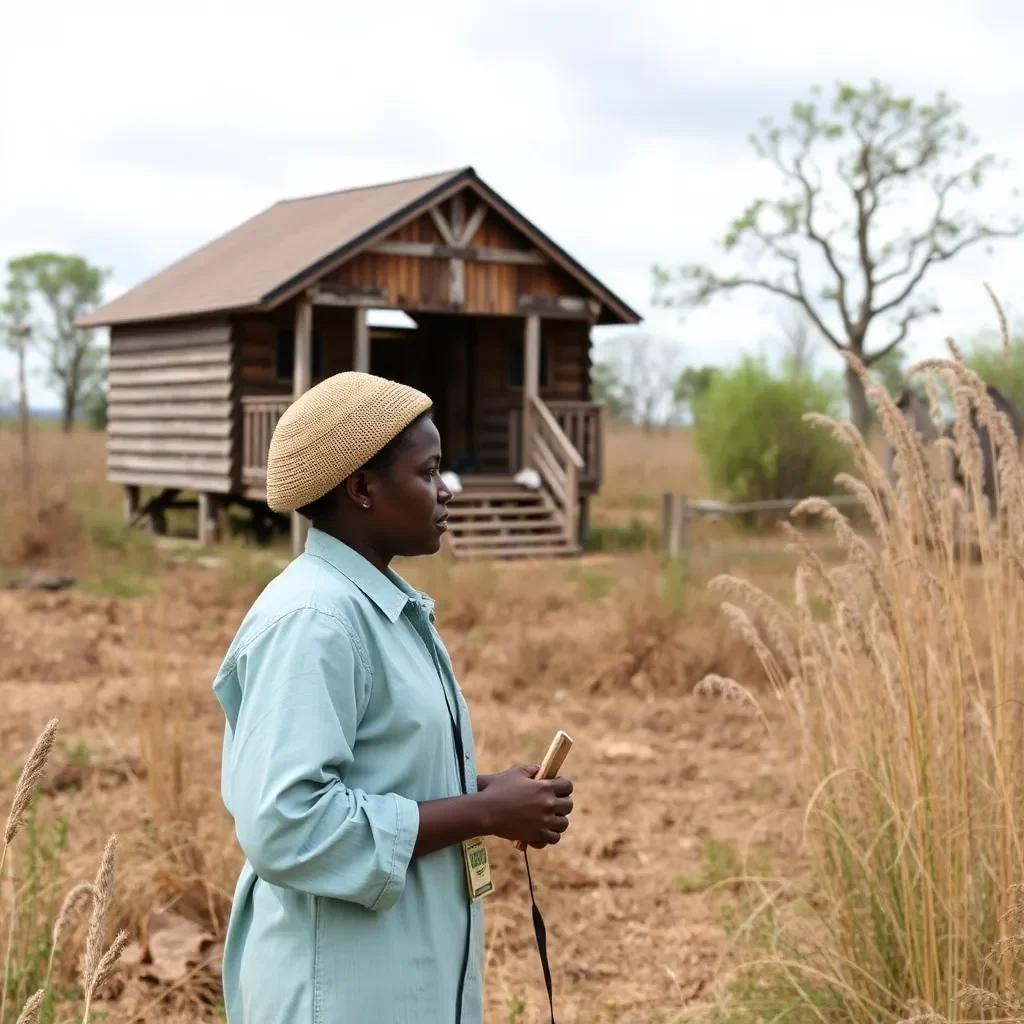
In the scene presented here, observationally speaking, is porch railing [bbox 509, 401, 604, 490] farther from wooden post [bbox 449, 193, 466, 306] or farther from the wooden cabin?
wooden post [bbox 449, 193, 466, 306]

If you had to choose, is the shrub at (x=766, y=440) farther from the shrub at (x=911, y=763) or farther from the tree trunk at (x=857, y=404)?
the shrub at (x=911, y=763)

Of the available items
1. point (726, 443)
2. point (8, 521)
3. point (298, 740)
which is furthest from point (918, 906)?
point (726, 443)

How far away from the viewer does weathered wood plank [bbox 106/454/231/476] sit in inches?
654

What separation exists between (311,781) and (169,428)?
54.8ft

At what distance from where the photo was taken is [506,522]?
53.1 ft

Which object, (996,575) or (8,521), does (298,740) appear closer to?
(996,575)

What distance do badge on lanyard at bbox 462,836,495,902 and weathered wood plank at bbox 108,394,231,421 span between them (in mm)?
14732

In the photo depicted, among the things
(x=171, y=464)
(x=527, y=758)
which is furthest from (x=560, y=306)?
(x=527, y=758)

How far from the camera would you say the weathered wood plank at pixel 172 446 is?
54.5 feet

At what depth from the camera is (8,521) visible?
13742 mm

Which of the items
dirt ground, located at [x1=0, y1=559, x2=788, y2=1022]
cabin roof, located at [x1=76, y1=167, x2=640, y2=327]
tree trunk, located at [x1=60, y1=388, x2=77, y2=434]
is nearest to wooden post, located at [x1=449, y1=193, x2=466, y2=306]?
cabin roof, located at [x1=76, y1=167, x2=640, y2=327]

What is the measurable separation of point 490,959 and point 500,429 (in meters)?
15.1

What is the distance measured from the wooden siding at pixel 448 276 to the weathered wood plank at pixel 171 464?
9.30 ft

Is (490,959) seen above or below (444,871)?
below
